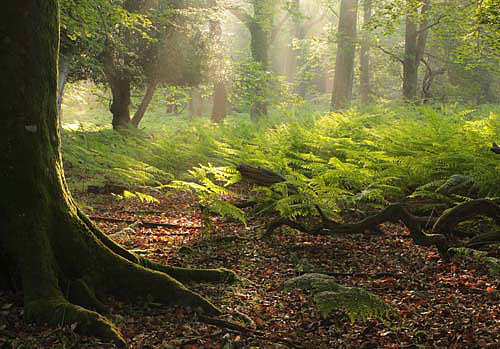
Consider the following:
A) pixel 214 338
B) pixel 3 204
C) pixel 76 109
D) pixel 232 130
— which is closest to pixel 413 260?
pixel 214 338

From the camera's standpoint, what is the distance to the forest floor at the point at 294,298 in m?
3.07

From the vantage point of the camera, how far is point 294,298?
393cm

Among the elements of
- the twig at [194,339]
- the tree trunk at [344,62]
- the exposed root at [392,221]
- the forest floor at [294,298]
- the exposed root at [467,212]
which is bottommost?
the twig at [194,339]

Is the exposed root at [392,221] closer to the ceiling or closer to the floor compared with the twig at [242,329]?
closer to the ceiling

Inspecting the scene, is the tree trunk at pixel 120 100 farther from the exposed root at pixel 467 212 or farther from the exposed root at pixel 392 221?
the exposed root at pixel 467 212

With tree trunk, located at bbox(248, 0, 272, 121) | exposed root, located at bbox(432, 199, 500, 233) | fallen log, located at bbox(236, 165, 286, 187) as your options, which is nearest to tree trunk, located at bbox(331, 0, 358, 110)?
tree trunk, located at bbox(248, 0, 272, 121)

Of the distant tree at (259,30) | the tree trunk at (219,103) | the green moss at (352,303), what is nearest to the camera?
the green moss at (352,303)

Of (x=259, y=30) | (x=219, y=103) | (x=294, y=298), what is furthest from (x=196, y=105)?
(x=294, y=298)

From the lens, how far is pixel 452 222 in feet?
15.7

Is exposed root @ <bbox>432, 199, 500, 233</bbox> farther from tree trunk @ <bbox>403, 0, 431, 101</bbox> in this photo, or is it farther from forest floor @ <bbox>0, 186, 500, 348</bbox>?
tree trunk @ <bbox>403, 0, 431, 101</bbox>

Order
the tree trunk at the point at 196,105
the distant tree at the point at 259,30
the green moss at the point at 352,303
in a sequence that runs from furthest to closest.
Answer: the tree trunk at the point at 196,105 → the distant tree at the point at 259,30 → the green moss at the point at 352,303

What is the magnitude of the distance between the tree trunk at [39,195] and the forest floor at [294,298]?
0.52 ft

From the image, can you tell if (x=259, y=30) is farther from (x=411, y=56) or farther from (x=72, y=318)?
(x=72, y=318)

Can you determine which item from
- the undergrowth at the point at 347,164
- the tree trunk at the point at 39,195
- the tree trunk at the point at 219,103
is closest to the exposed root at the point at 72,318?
the tree trunk at the point at 39,195
